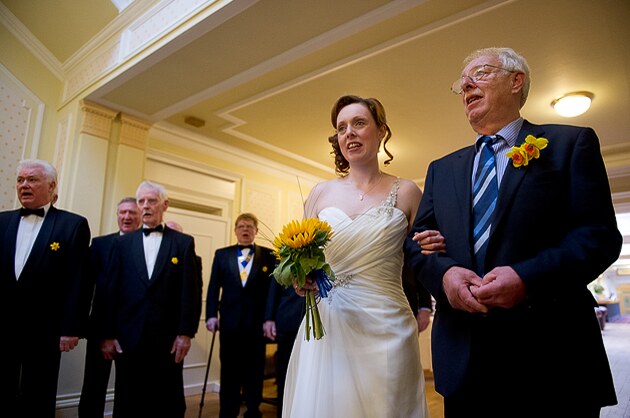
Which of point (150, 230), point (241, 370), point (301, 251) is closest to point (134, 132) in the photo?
point (150, 230)

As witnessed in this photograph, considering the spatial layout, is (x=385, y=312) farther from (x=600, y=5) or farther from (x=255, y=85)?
(x=255, y=85)

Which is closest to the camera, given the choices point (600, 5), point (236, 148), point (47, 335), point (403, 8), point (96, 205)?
point (47, 335)

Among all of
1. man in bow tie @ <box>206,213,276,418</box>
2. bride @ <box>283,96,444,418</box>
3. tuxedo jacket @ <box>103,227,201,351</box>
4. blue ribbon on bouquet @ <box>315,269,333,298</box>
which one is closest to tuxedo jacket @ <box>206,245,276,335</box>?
man in bow tie @ <box>206,213,276,418</box>

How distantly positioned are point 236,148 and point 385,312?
5419 mm

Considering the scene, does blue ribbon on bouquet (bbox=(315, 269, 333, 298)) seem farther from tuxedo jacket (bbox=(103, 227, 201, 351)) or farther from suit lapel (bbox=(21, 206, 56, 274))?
suit lapel (bbox=(21, 206, 56, 274))

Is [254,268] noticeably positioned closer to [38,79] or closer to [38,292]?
[38,292]

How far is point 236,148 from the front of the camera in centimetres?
663

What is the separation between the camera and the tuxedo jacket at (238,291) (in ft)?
12.5

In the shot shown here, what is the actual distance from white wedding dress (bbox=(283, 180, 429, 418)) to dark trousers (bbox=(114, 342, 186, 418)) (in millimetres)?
1473

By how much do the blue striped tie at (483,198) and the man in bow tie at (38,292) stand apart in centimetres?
244

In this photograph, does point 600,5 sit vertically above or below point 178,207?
above

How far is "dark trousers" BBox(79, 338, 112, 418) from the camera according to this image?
3.08m

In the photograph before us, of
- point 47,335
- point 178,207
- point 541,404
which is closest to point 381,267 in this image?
point 541,404

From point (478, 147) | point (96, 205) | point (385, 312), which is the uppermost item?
point (96, 205)
